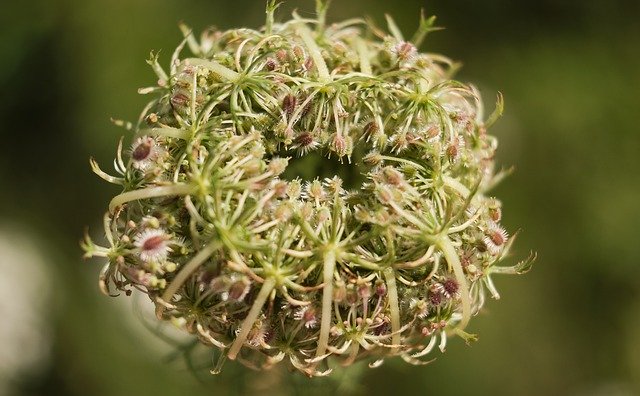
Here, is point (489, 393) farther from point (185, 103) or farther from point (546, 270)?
point (185, 103)

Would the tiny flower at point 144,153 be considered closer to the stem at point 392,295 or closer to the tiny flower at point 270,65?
the tiny flower at point 270,65

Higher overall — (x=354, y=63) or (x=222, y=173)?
(x=354, y=63)

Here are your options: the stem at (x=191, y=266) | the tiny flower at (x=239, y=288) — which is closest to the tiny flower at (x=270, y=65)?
the stem at (x=191, y=266)

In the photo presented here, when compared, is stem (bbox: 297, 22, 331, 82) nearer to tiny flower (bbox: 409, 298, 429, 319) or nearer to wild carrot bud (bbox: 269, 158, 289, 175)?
wild carrot bud (bbox: 269, 158, 289, 175)

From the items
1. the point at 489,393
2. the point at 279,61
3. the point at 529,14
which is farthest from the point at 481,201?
the point at 529,14

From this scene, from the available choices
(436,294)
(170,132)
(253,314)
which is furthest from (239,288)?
(436,294)

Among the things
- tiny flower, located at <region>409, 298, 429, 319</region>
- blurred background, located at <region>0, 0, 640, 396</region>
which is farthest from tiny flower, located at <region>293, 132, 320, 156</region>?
blurred background, located at <region>0, 0, 640, 396</region>

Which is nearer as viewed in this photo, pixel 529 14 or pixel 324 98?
pixel 324 98
